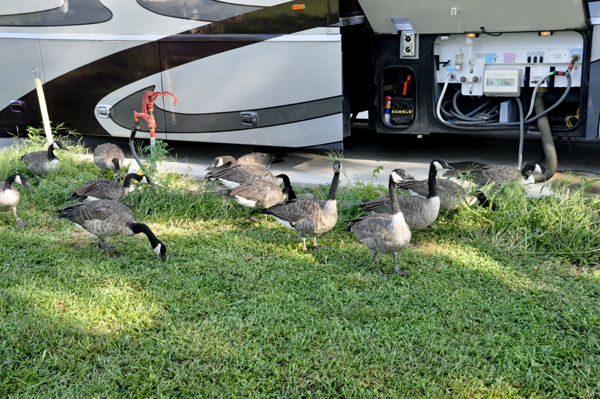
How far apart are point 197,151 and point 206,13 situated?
2931 mm

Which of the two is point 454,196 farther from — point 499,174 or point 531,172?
point 531,172

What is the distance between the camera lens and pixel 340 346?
4168 mm

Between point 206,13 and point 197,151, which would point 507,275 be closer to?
point 206,13

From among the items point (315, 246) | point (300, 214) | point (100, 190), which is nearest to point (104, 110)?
point (100, 190)

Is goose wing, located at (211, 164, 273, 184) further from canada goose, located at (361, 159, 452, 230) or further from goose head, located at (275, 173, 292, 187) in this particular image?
canada goose, located at (361, 159, 452, 230)

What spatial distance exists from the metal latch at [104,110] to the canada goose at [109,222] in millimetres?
3763

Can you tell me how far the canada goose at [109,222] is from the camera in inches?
223

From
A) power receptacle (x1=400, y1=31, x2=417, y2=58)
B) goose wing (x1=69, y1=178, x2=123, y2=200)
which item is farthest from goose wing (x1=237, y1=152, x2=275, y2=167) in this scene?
power receptacle (x1=400, y1=31, x2=417, y2=58)

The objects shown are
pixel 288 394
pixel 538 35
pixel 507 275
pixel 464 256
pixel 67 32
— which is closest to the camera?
pixel 288 394

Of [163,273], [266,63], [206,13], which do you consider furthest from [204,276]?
[206,13]

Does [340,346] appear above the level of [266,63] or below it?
below

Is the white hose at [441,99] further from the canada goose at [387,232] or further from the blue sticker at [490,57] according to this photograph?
the canada goose at [387,232]

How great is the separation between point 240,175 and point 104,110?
11.2 feet

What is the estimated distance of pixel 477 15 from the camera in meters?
7.39
